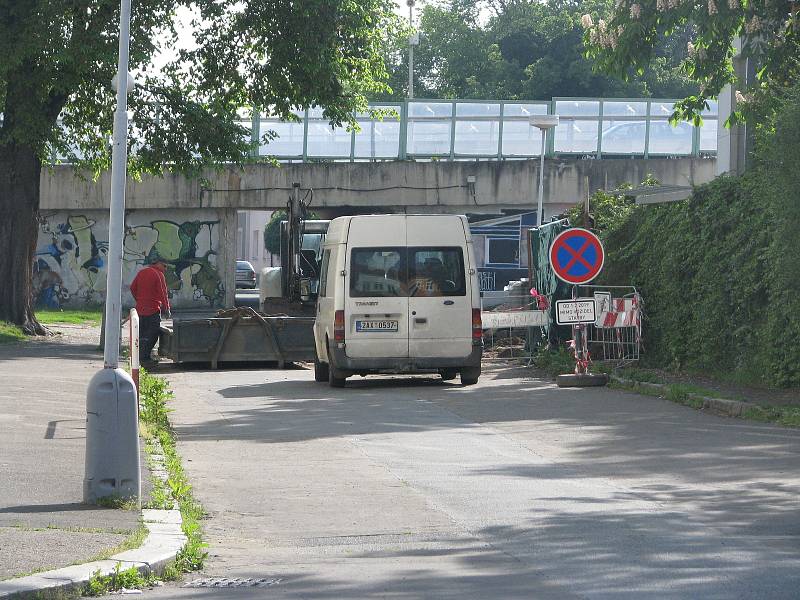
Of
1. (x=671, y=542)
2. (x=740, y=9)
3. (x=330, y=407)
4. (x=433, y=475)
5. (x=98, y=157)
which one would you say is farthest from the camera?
(x=98, y=157)

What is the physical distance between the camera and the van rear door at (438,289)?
18938 mm

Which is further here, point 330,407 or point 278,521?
point 330,407

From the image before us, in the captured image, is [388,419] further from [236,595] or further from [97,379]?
[236,595]

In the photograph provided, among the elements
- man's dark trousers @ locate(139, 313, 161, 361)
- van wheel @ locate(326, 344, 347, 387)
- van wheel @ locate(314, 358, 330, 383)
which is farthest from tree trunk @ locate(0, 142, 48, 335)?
van wheel @ locate(326, 344, 347, 387)

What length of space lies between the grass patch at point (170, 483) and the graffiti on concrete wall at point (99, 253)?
27970mm

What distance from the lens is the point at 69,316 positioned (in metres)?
38.7

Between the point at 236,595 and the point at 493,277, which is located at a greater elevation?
the point at 493,277

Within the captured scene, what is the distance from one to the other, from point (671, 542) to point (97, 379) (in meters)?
3.67

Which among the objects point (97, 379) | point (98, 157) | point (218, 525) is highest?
point (98, 157)

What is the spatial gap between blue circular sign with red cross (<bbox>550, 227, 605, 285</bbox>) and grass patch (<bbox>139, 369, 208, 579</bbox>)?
5.90 meters

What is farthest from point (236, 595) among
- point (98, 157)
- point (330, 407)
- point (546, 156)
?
point (546, 156)

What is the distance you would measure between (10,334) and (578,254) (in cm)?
1310

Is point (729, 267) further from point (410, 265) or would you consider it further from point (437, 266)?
point (410, 265)

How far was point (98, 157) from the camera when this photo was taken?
33219mm
